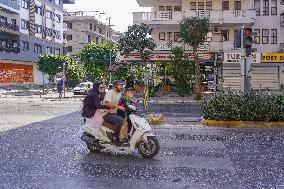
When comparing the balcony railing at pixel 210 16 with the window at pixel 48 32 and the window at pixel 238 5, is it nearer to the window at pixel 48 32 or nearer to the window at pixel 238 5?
the window at pixel 238 5

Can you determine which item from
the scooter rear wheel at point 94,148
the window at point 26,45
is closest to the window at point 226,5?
the window at point 26,45

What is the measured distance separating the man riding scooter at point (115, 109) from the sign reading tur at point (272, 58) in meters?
29.7

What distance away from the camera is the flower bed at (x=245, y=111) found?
43.7ft

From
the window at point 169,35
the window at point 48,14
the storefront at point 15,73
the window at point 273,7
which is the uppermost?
the window at point 48,14

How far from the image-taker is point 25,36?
185ft

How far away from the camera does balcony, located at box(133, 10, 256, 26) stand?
38.5 meters

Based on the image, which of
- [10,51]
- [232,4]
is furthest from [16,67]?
[232,4]

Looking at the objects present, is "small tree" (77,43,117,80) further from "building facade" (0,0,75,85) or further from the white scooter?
the white scooter

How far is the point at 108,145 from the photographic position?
877cm

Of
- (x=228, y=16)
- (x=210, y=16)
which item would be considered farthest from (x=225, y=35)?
(x=210, y=16)

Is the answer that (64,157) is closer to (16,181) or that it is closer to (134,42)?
(16,181)

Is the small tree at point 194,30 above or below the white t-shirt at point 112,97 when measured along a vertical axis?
above

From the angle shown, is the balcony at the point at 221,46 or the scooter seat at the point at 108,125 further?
the balcony at the point at 221,46

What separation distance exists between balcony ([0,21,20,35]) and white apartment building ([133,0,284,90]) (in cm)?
1916
